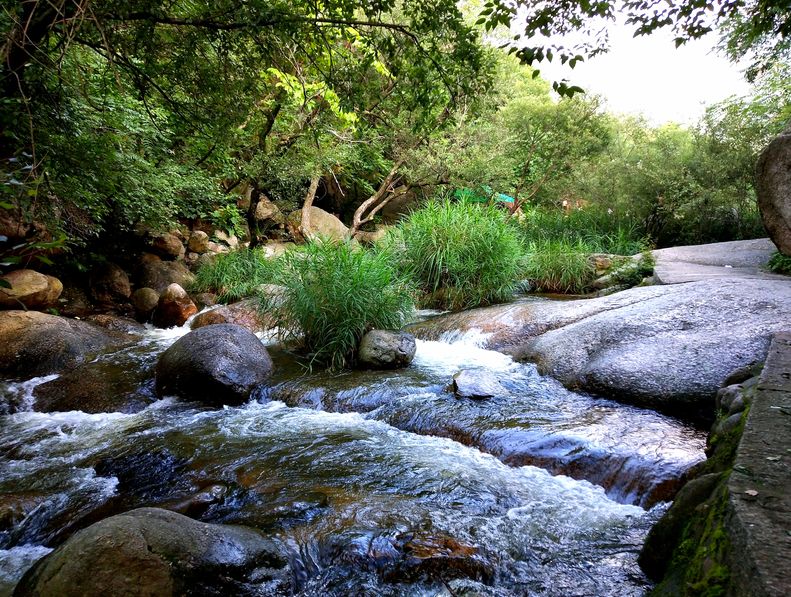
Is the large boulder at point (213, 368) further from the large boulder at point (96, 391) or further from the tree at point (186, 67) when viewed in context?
the tree at point (186, 67)

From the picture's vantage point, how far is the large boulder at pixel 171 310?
8672mm

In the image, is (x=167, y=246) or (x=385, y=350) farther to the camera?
(x=167, y=246)

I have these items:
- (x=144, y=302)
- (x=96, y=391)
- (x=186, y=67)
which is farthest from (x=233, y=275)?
(x=186, y=67)

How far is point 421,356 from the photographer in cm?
603

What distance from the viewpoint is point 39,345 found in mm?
6125

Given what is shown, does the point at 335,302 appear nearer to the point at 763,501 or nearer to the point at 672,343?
the point at 672,343

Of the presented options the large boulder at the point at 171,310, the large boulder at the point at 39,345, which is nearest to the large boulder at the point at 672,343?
the large boulder at the point at 39,345

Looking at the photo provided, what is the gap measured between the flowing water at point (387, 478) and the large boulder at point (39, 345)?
1.00 meters

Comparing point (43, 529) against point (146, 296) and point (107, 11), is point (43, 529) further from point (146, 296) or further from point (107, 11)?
point (146, 296)

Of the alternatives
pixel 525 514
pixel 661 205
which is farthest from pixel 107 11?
pixel 661 205

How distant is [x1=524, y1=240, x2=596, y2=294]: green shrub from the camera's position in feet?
28.7

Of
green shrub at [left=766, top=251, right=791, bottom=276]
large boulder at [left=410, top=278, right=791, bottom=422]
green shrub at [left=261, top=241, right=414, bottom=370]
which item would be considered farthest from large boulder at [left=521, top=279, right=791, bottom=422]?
green shrub at [left=261, top=241, right=414, bottom=370]

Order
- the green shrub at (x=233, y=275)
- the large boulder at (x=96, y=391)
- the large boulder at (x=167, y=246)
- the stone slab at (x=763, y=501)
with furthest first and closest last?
the large boulder at (x=167, y=246) → the green shrub at (x=233, y=275) → the large boulder at (x=96, y=391) → the stone slab at (x=763, y=501)

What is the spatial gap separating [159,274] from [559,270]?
26.6 feet
